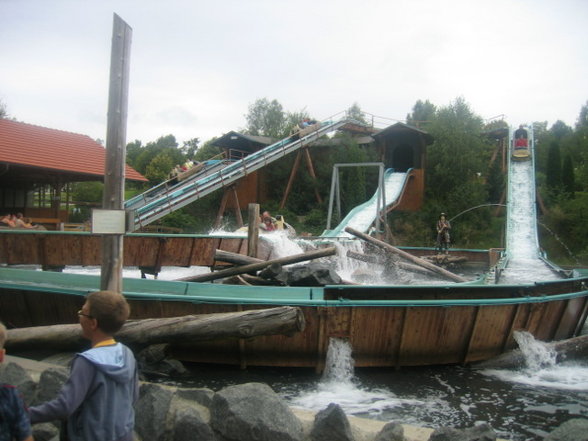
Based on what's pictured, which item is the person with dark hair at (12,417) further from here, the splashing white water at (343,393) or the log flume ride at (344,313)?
the splashing white water at (343,393)

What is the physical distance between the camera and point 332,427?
12.5 ft

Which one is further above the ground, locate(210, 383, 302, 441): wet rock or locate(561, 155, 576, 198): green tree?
locate(561, 155, 576, 198): green tree

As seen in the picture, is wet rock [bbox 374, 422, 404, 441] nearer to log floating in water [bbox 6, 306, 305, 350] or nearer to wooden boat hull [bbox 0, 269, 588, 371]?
log floating in water [bbox 6, 306, 305, 350]

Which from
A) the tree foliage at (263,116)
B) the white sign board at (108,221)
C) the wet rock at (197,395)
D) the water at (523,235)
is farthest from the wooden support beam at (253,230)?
the tree foliage at (263,116)

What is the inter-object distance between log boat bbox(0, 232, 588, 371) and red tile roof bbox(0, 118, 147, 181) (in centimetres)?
1045

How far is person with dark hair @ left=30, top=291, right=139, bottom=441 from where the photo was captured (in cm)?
248

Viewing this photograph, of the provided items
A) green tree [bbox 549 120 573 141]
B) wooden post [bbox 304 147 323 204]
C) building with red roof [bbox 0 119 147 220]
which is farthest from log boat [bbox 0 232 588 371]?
green tree [bbox 549 120 573 141]

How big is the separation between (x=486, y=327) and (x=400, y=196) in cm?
2019

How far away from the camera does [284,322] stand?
580 centimetres

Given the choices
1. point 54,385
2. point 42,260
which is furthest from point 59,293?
point 42,260

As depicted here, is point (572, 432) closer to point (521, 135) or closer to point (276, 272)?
point (276, 272)

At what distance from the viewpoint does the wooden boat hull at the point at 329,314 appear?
23.7 ft

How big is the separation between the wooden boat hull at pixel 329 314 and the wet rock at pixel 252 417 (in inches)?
121

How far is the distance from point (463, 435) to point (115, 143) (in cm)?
417
